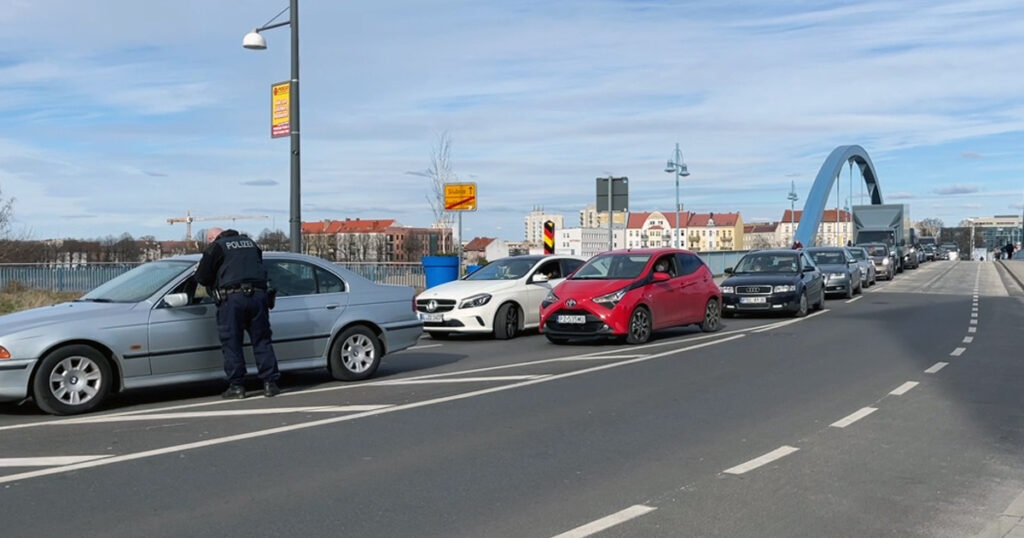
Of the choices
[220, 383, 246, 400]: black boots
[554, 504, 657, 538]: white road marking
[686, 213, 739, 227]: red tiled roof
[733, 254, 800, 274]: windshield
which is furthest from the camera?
[686, 213, 739, 227]: red tiled roof

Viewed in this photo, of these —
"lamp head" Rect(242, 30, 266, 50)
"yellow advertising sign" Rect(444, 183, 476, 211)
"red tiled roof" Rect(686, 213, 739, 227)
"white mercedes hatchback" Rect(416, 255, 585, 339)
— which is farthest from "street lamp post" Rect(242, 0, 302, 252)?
"red tiled roof" Rect(686, 213, 739, 227)

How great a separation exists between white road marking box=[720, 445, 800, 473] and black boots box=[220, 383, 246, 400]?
5.22 meters

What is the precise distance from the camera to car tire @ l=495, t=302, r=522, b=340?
16.5m

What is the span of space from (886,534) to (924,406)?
14.9 ft

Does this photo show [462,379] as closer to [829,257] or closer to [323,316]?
[323,316]

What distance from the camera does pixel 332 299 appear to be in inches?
429

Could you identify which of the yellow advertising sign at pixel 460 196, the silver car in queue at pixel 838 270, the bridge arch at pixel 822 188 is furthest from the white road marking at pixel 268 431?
the bridge arch at pixel 822 188

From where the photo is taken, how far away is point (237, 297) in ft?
30.7

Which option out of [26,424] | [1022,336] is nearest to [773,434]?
[26,424]

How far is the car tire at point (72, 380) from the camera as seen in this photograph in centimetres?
859

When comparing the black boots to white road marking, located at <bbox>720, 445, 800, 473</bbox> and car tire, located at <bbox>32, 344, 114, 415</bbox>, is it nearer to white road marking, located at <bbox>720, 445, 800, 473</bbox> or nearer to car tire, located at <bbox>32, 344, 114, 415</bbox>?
car tire, located at <bbox>32, 344, 114, 415</bbox>

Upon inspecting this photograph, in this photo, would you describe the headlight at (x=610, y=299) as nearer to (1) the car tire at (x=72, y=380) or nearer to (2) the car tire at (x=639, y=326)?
(2) the car tire at (x=639, y=326)

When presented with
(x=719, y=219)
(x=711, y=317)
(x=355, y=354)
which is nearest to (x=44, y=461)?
(x=355, y=354)

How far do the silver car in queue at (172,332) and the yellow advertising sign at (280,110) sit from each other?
676 centimetres
